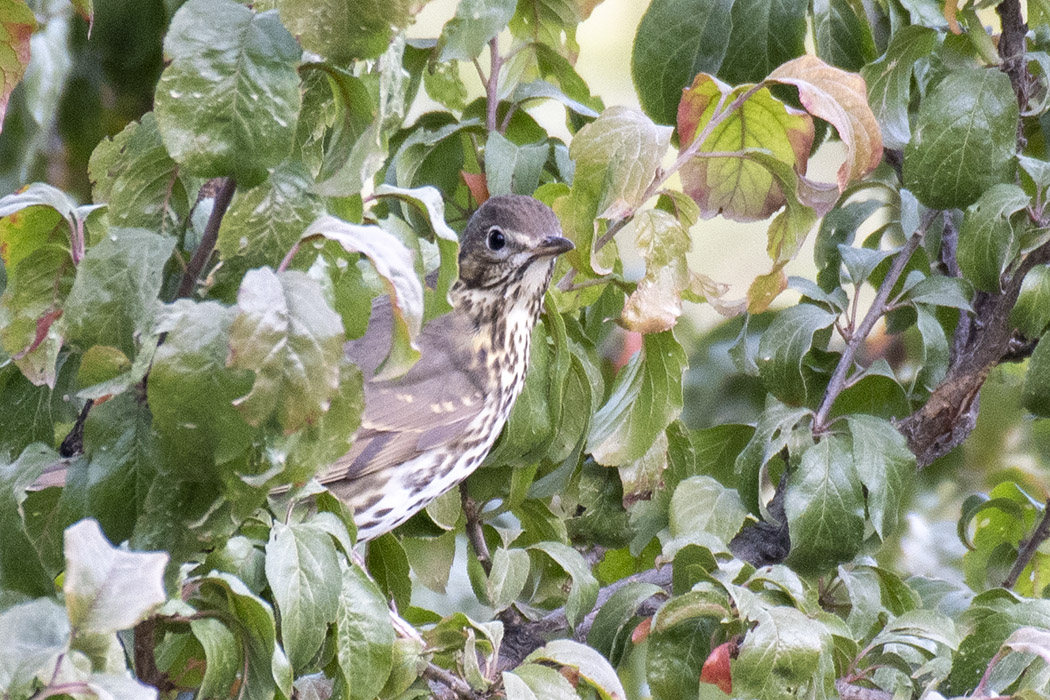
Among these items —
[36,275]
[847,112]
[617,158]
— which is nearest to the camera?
[36,275]

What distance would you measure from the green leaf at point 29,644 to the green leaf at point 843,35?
5.91ft

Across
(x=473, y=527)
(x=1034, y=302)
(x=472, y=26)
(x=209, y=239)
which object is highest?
(x=472, y=26)

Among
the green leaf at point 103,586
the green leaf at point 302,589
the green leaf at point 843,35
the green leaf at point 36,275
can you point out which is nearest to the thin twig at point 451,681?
the green leaf at point 302,589

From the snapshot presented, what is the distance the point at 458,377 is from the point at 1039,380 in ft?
3.81

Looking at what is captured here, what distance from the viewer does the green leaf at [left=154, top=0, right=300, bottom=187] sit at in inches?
44.3

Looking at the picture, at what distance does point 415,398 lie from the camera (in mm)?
2654

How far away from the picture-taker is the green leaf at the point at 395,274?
1050mm

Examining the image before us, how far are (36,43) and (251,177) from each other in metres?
1.30

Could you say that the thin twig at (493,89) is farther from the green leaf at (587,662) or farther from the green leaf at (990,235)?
the green leaf at (587,662)

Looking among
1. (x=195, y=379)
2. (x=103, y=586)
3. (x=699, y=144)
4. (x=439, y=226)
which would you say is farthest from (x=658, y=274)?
(x=103, y=586)

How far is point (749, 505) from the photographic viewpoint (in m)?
2.21

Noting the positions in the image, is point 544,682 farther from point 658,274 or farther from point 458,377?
point 458,377

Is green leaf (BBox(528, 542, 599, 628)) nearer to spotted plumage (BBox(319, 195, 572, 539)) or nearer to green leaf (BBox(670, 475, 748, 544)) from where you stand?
green leaf (BBox(670, 475, 748, 544))

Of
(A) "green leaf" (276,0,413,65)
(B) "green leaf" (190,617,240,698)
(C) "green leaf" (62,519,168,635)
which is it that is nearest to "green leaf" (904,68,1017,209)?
(A) "green leaf" (276,0,413,65)
